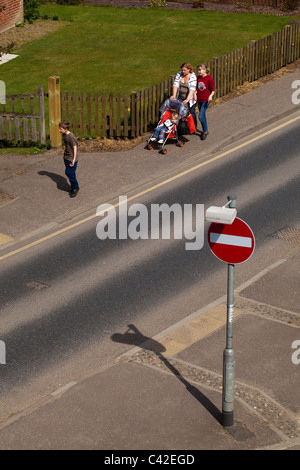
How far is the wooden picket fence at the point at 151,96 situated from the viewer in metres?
21.5

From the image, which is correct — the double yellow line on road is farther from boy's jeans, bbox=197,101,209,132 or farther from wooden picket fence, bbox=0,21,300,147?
wooden picket fence, bbox=0,21,300,147

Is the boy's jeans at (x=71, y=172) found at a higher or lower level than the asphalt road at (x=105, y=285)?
higher

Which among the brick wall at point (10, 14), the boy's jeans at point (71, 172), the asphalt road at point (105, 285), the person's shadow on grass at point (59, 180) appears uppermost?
the brick wall at point (10, 14)

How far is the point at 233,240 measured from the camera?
10.4 m

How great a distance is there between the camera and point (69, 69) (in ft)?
91.1

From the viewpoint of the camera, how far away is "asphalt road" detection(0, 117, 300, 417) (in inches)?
504

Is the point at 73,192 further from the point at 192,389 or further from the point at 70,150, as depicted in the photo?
the point at 192,389

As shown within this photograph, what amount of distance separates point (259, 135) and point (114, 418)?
11.9 metres

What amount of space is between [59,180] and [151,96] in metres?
3.86

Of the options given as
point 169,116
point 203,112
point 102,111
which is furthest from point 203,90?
point 102,111

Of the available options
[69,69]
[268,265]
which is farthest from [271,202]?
[69,69]

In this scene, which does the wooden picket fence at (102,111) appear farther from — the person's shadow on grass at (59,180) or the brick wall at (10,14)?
the brick wall at (10,14)

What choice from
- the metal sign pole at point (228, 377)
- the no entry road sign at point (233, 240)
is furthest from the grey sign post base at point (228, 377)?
the no entry road sign at point (233, 240)
